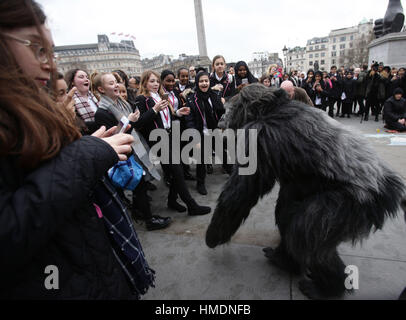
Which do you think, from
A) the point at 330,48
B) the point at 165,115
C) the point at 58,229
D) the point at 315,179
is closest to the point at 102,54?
the point at 330,48

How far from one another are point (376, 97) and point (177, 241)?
9.99m

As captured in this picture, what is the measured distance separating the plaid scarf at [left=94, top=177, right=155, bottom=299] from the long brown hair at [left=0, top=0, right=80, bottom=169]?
396mm

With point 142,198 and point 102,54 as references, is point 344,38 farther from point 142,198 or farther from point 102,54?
point 142,198

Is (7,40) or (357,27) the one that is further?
(357,27)

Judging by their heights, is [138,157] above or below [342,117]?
above

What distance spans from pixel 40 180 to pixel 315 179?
1592 mm

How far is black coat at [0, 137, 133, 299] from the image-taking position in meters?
0.66

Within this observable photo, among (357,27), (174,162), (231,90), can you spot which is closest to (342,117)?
(231,90)

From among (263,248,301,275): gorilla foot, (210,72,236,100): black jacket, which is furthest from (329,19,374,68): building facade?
(263,248,301,275): gorilla foot

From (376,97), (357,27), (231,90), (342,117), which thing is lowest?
(342,117)
